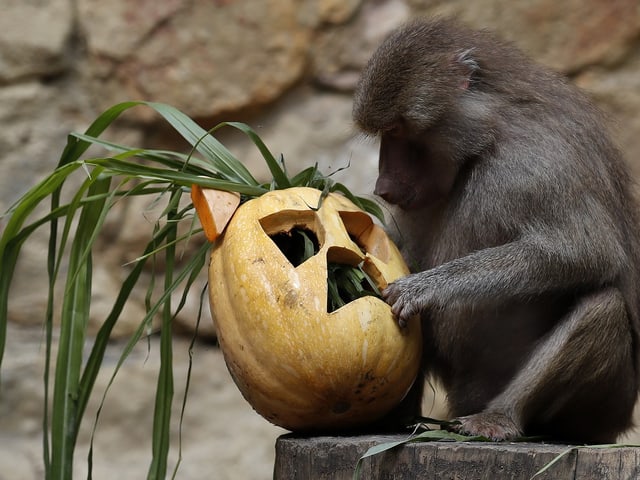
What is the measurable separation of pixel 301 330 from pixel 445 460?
0.57 meters

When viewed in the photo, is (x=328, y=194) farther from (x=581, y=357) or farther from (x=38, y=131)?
(x=38, y=131)

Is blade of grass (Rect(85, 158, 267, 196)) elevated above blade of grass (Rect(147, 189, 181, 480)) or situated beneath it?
elevated above

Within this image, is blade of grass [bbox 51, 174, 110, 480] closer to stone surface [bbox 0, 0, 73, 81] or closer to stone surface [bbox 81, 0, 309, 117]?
stone surface [bbox 81, 0, 309, 117]

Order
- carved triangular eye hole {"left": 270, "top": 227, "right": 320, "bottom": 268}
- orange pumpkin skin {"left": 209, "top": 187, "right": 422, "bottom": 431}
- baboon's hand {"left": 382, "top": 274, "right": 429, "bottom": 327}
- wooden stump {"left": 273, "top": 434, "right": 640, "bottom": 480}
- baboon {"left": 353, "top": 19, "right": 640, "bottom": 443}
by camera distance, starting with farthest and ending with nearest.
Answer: baboon {"left": 353, "top": 19, "right": 640, "bottom": 443}
carved triangular eye hole {"left": 270, "top": 227, "right": 320, "bottom": 268}
baboon's hand {"left": 382, "top": 274, "right": 429, "bottom": 327}
orange pumpkin skin {"left": 209, "top": 187, "right": 422, "bottom": 431}
wooden stump {"left": 273, "top": 434, "right": 640, "bottom": 480}

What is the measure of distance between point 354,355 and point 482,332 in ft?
2.76

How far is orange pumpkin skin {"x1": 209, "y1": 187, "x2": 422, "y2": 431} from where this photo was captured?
121 inches

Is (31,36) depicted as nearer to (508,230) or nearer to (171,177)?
(171,177)

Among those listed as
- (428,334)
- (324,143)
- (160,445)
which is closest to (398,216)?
(428,334)

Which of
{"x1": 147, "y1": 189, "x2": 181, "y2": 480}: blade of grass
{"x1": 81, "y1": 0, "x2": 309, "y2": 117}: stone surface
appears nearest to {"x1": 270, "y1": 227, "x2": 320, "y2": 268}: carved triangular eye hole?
{"x1": 147, "y1": 189, "x2": 181, "y2": 480}: blade of grass

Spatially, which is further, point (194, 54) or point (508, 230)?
point (194, 54)

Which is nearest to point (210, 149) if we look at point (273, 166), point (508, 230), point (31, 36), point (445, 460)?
point (273, 166)

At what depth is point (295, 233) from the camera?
135 inches

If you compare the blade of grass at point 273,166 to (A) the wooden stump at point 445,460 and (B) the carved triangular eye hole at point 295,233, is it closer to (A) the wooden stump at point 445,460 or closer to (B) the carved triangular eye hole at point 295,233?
(B) the carved triangular eye hole at point 295,233

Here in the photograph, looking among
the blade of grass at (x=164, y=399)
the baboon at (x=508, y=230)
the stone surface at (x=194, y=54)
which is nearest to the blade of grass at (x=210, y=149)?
the blade of grass at (x=164, y=399)
